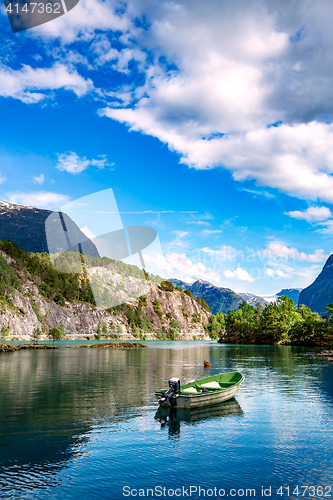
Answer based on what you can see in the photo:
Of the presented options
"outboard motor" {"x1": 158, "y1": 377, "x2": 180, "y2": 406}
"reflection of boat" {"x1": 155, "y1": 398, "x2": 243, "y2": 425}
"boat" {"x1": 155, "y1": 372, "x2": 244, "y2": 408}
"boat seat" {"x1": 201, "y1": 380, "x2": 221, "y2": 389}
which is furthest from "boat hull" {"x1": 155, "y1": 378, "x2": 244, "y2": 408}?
"boat seat" {"x1": 201, "y1": 380, "x2": 221, "y2": 389}

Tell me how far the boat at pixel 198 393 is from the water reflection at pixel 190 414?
56cm

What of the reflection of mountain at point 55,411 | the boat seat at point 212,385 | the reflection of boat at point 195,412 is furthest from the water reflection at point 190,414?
the reflection of mountain at point 55,411

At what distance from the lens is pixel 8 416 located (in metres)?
31.6

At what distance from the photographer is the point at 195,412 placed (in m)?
35.2

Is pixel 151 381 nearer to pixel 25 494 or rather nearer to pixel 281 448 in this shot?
pixel 281 448

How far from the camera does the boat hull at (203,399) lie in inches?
1379

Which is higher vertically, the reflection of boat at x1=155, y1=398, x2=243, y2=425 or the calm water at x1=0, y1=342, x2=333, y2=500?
the calm water at x1=0, y1=342, x2=333, y2=500

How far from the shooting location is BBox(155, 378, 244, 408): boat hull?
35031mm

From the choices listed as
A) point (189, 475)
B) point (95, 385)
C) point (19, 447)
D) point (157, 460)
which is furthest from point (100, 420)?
point (95, 385)

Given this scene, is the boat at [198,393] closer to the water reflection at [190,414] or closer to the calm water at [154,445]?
the water reflection at [190,414]

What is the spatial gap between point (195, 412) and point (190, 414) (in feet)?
3.10

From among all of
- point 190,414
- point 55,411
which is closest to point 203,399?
point 190,414

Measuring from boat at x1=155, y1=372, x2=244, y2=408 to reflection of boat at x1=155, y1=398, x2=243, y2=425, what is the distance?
0.52 m

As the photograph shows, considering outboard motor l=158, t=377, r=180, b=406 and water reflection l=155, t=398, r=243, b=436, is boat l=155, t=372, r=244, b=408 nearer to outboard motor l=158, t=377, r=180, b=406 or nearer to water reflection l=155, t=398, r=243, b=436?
outboard motor l=158, t=377, r=180, b=406
